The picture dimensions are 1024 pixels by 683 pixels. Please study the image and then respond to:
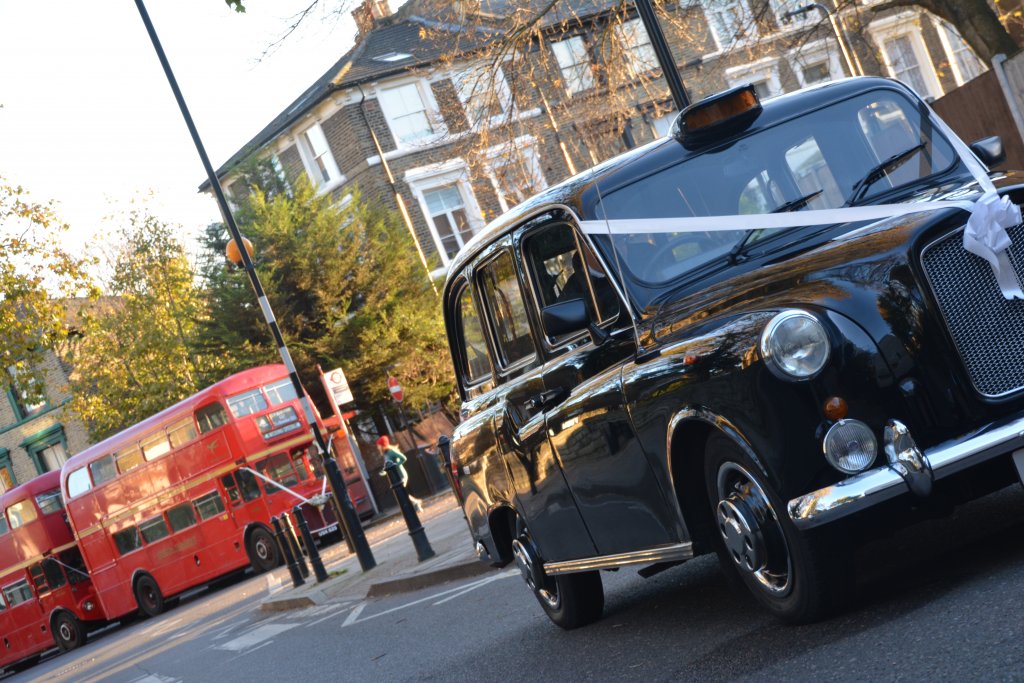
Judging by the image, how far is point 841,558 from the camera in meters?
4.64

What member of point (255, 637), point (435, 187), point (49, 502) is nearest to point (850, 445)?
point (255, 637)

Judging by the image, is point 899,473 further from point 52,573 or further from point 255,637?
point 52,573

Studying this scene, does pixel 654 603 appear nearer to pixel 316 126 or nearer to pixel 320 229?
pixel 320 229

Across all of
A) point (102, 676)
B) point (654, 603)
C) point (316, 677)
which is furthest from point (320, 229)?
point (654, 603)

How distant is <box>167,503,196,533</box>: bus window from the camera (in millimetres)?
29603

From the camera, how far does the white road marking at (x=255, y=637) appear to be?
1435cm

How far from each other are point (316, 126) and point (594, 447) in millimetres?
36666

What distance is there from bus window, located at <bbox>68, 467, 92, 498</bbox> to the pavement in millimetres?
9750

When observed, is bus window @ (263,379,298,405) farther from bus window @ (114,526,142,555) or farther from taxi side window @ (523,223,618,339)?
taxi side window @ (523,223,618,339)

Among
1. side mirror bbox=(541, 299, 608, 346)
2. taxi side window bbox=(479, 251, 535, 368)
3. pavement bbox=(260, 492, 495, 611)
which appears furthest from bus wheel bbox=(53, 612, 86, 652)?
side mirror bbox=(541, 299, 608, 346)

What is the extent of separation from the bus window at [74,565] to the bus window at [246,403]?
22.7ft

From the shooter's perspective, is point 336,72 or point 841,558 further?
point 336,72

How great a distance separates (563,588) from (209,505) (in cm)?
2343

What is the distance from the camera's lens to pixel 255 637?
49.0 feet
